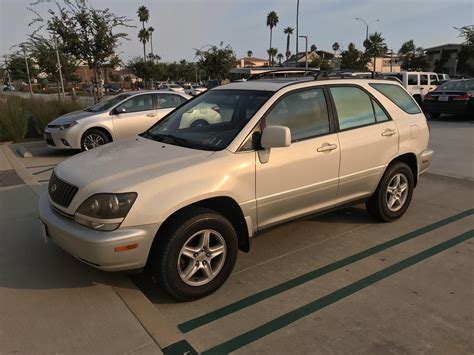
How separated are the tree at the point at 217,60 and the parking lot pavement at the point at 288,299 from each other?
1389 inches

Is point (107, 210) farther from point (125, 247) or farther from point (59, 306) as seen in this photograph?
point (59, 306)

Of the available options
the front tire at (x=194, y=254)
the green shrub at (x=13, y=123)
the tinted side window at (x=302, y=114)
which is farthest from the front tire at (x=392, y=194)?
the green shrub at (x=13, y=123)

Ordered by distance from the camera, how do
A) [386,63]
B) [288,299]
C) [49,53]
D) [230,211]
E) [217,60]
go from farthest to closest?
[386,63] → [217,60] → [49,53] → [230,211] → [288,299]

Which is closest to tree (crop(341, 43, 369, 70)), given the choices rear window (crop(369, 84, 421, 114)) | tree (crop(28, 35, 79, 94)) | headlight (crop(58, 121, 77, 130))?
tree (crop(28, 35, 79, 94))

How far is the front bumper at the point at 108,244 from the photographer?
9.52ft

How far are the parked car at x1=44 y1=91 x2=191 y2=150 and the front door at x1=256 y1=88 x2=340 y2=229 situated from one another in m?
6.15

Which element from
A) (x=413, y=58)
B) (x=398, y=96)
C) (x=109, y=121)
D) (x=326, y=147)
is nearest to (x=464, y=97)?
(x=398, y=96)

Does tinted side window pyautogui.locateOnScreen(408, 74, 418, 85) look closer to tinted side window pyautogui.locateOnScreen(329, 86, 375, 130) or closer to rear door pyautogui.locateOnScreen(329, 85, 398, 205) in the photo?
rear door pyautogui.locateOnScreen(329, 85, 398, 205)

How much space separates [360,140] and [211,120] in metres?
1.57

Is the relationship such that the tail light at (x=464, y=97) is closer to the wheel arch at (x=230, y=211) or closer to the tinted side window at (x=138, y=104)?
the tinted side window at (x=138, y=104)

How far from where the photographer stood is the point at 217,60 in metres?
38.2

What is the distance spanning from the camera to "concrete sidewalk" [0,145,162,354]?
8.96 ft

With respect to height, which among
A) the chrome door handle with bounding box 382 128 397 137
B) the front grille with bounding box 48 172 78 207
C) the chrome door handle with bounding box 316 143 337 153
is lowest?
the front grille with bounding box 48 172 78 207

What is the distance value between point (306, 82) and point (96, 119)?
639cm
